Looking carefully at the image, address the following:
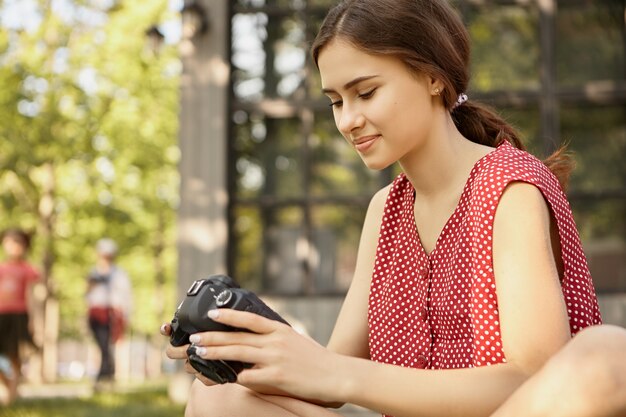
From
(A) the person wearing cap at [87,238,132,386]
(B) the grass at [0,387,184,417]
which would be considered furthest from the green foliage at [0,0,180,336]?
(B) the grass at [0,387,184,417]

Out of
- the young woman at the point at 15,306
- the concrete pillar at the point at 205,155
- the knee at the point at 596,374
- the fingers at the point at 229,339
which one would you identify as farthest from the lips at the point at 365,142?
the young woman at the point at 15,306

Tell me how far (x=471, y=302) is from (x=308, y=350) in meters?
0.41

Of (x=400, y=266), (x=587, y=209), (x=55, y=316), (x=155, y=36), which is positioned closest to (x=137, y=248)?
(x=55, y=316)

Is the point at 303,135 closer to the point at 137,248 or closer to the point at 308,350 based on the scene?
the point at 308,350

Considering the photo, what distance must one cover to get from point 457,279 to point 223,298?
0.58m

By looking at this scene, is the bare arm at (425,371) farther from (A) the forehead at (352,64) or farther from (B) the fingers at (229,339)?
(A) the forehead at (352,64)

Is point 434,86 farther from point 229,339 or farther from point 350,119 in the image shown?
point 229,339

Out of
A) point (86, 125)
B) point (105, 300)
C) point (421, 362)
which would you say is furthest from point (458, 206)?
point (86, 125)

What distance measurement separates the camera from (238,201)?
343 inches

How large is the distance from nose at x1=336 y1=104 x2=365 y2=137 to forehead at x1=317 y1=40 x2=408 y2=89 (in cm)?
6

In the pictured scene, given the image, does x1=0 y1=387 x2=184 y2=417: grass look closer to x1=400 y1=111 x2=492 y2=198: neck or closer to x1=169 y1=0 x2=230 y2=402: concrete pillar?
x1=169 y1=0 x2=230 y2=402: concrete pillar

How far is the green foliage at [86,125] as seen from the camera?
55.7 feet

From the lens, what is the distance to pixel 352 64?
2.22 m

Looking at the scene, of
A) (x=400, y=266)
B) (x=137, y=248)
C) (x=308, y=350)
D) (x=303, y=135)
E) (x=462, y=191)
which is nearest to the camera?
(x=308, y=350)
